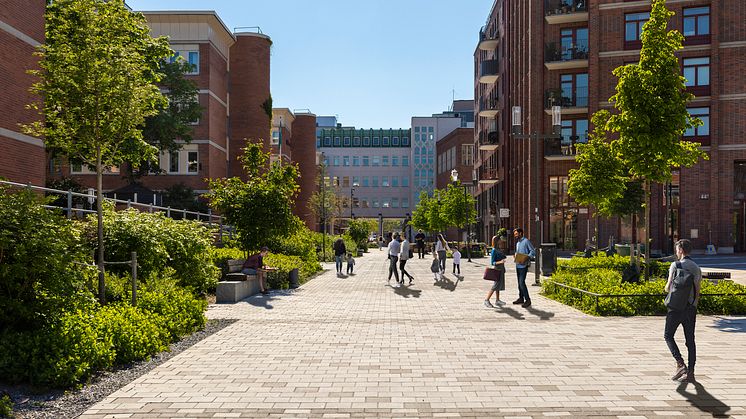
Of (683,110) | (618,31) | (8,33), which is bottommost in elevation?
(683,110)

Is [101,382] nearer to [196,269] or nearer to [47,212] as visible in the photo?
[47,212]

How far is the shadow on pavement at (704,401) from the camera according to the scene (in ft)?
20.0

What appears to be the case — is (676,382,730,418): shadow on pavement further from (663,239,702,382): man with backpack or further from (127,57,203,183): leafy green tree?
(127,57,203,183): leafy green tree

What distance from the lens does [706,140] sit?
39438 millimetres

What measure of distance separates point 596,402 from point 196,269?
10488 mm

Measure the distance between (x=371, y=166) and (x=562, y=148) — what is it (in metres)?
81.9

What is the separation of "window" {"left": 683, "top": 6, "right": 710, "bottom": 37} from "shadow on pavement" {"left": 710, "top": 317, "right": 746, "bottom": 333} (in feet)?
109

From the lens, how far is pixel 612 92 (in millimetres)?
40969

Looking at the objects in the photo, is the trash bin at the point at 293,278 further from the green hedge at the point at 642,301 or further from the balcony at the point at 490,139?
the balcony at the point at 490,139

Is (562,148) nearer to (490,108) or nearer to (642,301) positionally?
(490,108)

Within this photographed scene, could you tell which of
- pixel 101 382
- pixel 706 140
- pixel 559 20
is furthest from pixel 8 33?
pixel 706 140

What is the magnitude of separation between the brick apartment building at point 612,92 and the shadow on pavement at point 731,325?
1061 inches

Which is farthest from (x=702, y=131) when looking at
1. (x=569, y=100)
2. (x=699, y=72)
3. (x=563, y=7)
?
(x=563, y=7)

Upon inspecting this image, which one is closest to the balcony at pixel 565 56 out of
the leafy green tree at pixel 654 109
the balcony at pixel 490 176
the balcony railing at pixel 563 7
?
the balcony railing at pixel 563 7
